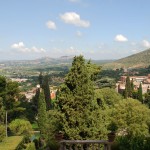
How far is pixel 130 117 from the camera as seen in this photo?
85.9 ft

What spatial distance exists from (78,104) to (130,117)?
12158 mm

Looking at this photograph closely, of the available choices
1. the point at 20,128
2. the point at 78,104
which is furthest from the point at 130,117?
the point at 20,128

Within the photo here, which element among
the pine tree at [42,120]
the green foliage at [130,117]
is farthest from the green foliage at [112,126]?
the pine tree at [42,120]

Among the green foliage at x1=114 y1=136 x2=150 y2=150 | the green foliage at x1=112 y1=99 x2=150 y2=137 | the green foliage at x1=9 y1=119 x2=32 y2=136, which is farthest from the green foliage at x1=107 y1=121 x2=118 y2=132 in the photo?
the green foliage at x1=114 y1=136 x2=150 y2=150

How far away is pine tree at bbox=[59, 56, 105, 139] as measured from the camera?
14836 millimetres

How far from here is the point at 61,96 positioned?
15406mm

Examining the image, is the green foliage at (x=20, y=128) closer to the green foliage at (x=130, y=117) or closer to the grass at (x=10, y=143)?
the grass at (x=10, y=143)

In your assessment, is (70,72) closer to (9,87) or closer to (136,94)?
(9,87)

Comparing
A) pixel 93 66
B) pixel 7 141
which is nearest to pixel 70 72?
pixel 93 66

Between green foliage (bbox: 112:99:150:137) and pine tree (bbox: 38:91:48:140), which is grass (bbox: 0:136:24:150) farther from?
green foliage (bbox: 112:99:150:137)

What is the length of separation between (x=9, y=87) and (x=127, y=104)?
1507 cm

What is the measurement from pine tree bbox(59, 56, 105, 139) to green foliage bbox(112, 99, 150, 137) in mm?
11261

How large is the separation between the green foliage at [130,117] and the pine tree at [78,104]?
11.3m

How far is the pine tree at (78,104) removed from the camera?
14836mm
